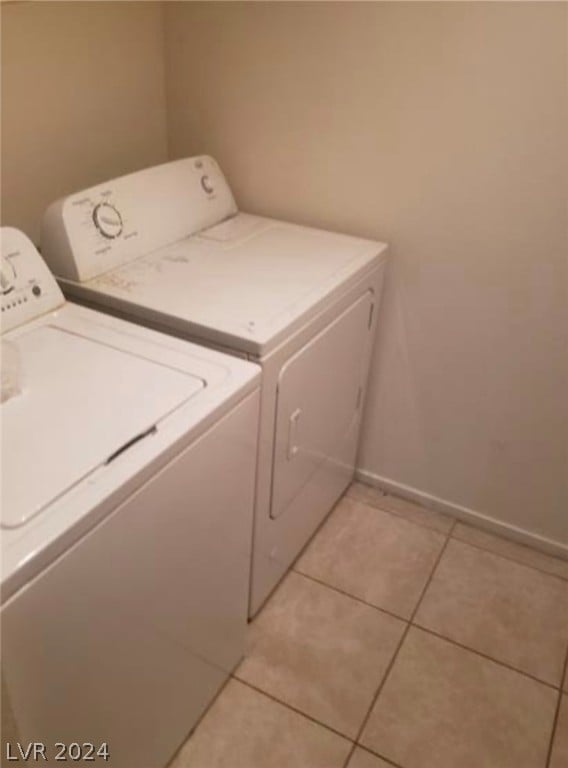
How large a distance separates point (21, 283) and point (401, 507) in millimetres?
1464

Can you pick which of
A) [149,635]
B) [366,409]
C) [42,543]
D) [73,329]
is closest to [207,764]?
[149,635]

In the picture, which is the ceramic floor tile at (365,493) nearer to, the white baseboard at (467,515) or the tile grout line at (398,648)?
the white baseboard at (467,515)

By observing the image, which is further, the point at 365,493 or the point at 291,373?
the point at 365,493

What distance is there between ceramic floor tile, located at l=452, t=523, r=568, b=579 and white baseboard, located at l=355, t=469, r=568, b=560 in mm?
18

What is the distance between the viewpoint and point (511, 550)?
6.67ft

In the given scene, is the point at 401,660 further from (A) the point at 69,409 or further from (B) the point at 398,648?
(A) the point at 69,409

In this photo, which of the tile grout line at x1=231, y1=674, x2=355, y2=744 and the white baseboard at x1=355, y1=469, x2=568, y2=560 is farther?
the white baseboard at x1=355, y1=469, x2=568, y2=560

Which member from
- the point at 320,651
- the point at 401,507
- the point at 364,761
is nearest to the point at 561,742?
the point at 364,761

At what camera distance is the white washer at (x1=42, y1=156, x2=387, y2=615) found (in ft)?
4.56

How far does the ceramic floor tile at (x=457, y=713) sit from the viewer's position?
4.77 ft

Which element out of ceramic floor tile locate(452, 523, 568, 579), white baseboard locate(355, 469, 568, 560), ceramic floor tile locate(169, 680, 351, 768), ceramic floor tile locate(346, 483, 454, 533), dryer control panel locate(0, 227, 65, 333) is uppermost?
dryer control panel locate(0, 227, 65, 333)

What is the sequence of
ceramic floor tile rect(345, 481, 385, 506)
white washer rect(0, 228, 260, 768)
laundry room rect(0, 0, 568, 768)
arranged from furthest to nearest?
ceramic floor tile rect(345, 481, 385, 506) < laundry room rect(0, 0, 568, 768) < white washer rect(0, 228, 260, 768)

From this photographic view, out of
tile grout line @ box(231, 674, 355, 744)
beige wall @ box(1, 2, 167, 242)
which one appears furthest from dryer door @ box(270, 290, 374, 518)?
beige wall @ box(1, 2, 167, 242)

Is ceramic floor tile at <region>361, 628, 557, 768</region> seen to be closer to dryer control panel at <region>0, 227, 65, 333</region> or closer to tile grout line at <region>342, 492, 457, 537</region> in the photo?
tile grout line at <region>342, 492, 457, 537</region>
